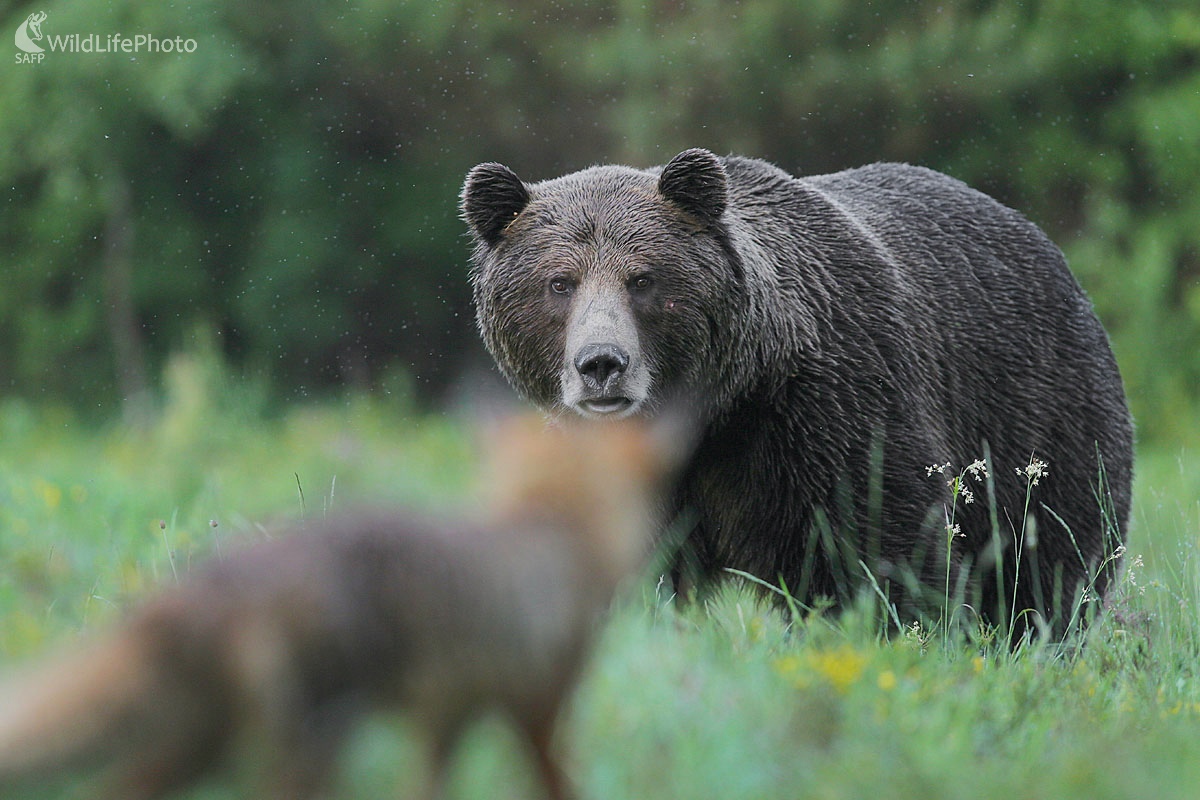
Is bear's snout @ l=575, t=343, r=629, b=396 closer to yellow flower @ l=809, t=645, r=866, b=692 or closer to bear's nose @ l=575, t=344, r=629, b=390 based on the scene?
bear's nose @ l=575, t=344, r=629, b=390

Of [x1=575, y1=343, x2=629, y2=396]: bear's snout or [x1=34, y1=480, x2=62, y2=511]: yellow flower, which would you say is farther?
[x1=34, y1=480, x2=62, y2=511]: yellow flower

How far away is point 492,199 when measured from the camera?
486 centimetres

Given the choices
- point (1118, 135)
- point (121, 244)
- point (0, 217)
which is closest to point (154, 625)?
point (1118, 135)

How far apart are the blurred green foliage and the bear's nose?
10.6 m

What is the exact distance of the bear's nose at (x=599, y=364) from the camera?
426cm

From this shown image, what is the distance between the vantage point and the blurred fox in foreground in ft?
5.56

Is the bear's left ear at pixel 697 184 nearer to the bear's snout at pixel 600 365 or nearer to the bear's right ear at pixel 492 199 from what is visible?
the bear's right ear at pixel 492 199

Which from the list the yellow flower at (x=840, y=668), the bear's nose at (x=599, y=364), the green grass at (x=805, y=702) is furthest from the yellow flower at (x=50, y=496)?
the yellow flower at (x=840, y=668)

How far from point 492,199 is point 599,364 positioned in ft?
3.07

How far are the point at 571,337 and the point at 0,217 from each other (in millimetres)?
17241

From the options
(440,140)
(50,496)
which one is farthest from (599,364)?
(440,140)

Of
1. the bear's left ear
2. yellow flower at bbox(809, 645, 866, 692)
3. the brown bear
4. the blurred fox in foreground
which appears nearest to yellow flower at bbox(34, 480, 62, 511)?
the brown bear

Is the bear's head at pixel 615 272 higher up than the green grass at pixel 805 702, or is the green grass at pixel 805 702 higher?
the bear's head at pixel 615 272

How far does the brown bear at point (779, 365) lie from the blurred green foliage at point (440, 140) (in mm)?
9498
